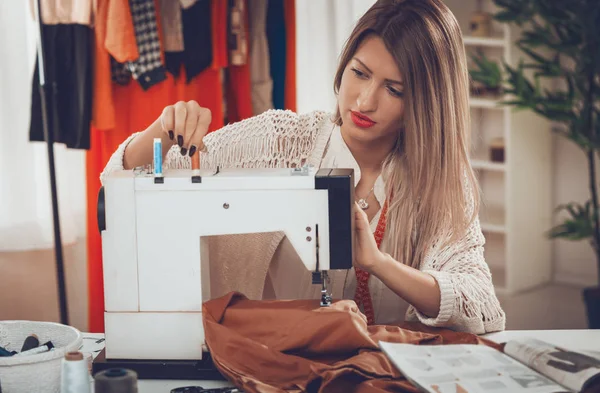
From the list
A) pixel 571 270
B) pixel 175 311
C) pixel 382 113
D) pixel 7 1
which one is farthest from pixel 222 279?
pixel 571 270

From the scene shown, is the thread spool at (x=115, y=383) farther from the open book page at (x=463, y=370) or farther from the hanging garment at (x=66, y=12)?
the hanging garment at (x=66, y=12)

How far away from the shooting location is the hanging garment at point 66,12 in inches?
112

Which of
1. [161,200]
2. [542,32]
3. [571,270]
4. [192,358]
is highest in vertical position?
[542,32]

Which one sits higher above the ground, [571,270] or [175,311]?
[175,311]

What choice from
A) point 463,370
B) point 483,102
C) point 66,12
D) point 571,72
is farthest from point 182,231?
point 483,102

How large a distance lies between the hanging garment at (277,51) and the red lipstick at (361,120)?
1.61 meters

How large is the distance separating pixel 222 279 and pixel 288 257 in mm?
230

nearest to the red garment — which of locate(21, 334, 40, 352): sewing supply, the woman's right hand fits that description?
the woman's right hand

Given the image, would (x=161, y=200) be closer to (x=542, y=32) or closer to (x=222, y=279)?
(x=222, y=279)

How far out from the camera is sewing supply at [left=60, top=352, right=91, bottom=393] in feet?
3.47

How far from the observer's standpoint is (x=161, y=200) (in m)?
1.31

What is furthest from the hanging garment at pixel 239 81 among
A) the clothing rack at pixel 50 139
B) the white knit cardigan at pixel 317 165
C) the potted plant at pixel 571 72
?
the white knit cardigan at pixel 317 165

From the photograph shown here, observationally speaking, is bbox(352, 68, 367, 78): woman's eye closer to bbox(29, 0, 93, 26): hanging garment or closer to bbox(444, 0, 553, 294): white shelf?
bbox(29, 0, 93, 26): hanging garment

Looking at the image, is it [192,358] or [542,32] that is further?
[542,32]
